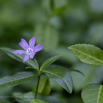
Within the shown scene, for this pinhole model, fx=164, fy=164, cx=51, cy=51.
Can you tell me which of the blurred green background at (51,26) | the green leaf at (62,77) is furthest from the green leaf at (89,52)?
the blurred green background at (51,26)

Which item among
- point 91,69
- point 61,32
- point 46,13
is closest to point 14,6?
point 46,13

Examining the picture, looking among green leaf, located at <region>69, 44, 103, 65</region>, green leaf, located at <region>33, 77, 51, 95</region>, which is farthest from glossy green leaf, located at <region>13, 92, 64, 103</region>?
green leaf, located at <region>69, 44, 103, 65</region>

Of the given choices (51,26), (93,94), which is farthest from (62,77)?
(51,26)

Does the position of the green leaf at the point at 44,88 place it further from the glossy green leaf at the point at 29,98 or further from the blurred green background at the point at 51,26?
the blurred green background at the point at 51,26

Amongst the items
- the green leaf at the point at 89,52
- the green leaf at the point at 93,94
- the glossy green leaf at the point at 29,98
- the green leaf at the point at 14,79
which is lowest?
the glossy green leaf at the point at 29,98

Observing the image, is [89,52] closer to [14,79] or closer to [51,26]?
[14,79]

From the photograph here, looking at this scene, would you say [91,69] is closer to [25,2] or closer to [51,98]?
[51,98]
